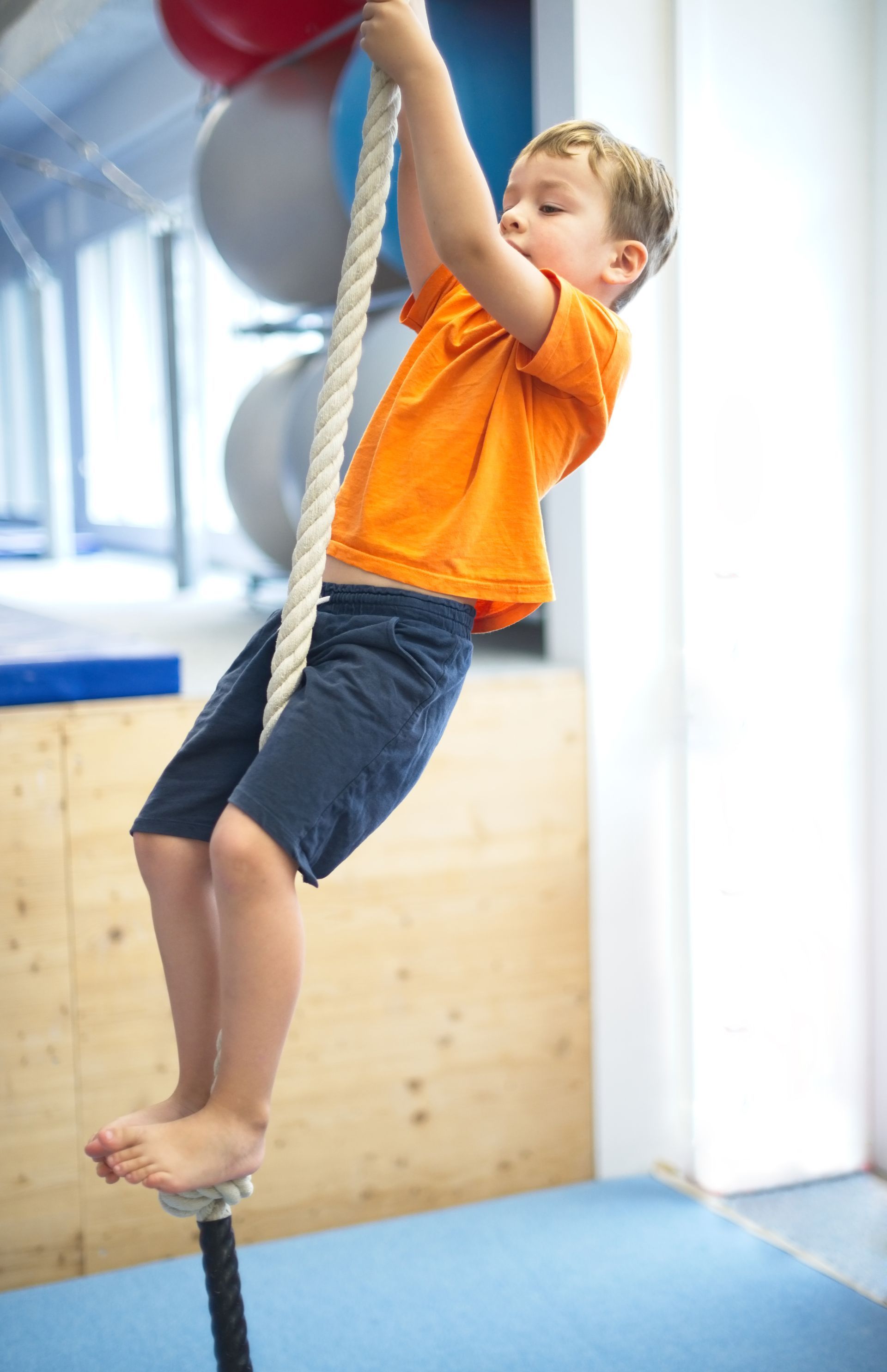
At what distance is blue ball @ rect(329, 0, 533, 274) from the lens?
8.16 ft

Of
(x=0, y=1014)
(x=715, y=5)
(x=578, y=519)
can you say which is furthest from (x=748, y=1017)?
(x=715, y=5)

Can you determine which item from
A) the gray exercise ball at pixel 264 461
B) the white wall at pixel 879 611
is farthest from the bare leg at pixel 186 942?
the gray exercise ball at pixel 264 461

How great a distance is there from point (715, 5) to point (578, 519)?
0.91 meters

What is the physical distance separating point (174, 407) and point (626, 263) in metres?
3.42

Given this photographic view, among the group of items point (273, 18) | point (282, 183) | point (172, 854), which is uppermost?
Answer: point (273, 18)

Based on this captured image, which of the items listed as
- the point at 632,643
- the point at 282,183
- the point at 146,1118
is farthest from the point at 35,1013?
the point at 282,183

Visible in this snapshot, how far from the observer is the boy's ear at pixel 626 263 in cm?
119

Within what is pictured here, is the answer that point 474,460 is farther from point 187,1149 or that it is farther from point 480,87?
point 480,87

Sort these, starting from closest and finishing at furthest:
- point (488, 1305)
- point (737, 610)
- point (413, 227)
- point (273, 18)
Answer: point (413, 227) < point (488, 1305) < point (737, 610) < point (273, 18)

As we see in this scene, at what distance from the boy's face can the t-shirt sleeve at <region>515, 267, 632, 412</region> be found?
2cm

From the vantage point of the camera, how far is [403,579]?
1.16 m

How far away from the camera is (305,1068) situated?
2.37 m

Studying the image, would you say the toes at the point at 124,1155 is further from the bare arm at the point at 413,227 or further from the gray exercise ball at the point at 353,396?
the gray exercise ball at the point at 353,396

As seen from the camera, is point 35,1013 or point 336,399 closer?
point 336,399
